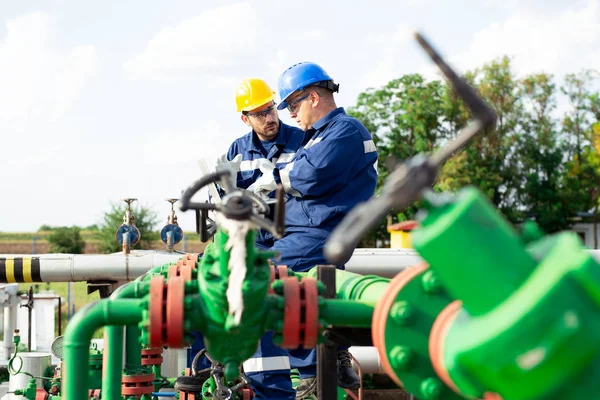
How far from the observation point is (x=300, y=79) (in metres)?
4.33

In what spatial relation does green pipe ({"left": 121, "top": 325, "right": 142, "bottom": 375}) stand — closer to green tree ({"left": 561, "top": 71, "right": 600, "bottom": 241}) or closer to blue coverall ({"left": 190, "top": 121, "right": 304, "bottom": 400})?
blue coverall ({"left": 190, "top": 121, "right": 304, "bottom": 400})

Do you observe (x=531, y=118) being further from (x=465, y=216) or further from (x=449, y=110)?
(x=465, y=216)

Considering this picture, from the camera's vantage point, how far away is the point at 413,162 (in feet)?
4.65

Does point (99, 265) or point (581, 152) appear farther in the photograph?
point (581, 152)

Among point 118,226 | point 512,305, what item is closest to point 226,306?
point 512,305

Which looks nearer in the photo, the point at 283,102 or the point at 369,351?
→ the point at 283,102

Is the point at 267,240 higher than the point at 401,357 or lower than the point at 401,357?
higher

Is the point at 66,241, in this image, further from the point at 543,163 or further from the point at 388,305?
the point at 388,305

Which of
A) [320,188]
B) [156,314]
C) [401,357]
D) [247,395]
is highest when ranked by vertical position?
[320,188]

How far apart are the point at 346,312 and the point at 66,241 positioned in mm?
30431

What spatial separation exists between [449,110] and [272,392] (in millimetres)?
23973

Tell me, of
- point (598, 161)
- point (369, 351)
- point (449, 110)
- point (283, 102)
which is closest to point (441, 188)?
point (449, 110)

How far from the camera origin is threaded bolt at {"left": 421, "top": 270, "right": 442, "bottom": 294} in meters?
1.92

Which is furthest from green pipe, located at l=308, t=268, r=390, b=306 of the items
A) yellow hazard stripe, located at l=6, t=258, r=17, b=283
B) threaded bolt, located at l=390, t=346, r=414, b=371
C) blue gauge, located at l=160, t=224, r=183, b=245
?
yellow hazard stripe, located at l=6, t=258, r=17, b=283
